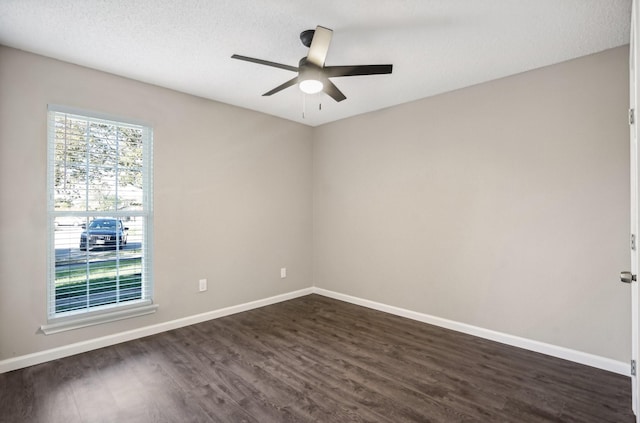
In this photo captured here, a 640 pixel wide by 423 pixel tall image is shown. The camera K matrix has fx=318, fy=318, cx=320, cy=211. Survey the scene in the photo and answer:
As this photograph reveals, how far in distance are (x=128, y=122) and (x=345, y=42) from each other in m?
2.21

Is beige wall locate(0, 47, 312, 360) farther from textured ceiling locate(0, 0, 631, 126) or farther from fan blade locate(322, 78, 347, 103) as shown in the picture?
fan blade locate(322, 78, 347, 103)

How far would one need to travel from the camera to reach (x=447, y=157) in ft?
11.2

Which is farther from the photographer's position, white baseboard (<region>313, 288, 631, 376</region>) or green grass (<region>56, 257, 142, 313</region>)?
green grass (<region>56, 257, 142, 313</region>)

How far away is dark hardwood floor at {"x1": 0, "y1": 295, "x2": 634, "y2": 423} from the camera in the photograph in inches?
79.0

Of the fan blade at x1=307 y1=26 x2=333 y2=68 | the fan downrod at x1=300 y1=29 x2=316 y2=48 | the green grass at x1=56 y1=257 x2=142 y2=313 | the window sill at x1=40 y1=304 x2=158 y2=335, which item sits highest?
the fan downrod at x1=300 y1=29 x2=316 y2=48

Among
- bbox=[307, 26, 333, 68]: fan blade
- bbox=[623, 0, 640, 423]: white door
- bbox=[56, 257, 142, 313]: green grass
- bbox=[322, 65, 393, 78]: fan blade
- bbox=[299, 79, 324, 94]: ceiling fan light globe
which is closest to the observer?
bbox=[623, 0, 640, 423]: white door

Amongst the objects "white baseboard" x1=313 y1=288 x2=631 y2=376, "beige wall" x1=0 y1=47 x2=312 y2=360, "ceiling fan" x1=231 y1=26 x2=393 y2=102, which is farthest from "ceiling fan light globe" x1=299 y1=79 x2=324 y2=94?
"white baseboard" x1=313 y1=288 x2=631 y2=376

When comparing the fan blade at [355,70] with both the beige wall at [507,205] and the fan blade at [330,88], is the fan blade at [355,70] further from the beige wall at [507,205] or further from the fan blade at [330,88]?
the beige wall at [507,205]

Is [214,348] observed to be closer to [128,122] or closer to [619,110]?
[128,122]

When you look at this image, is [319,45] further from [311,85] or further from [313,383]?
[313,383]

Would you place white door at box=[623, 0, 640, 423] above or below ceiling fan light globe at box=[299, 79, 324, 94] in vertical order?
below

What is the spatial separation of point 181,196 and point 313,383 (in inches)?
91.8

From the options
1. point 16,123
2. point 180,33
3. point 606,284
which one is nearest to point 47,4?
point 180,33

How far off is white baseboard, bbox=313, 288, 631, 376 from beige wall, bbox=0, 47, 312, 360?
1.45 metres
